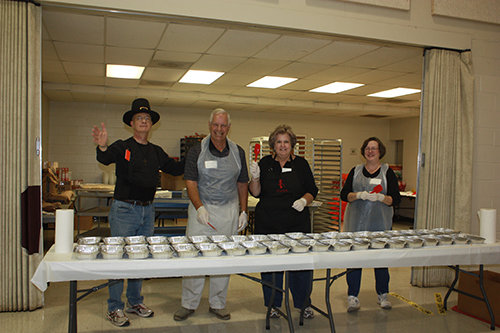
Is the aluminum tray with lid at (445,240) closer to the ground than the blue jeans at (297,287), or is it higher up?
higher up

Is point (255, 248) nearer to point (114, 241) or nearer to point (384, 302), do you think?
point (114, 241)

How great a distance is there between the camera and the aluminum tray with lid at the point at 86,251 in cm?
240

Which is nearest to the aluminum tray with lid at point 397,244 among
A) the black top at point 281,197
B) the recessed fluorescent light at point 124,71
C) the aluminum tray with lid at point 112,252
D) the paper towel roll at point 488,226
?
the black top at point 281,197

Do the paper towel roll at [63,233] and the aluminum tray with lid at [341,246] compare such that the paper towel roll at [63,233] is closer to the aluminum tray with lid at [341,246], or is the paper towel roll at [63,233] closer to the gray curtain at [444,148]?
the aluminum tray with lid at [341,246]

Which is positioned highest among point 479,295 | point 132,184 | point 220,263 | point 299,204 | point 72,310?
point 132,184

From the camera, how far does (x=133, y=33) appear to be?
187 inches

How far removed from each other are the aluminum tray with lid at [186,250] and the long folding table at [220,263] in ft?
0.15

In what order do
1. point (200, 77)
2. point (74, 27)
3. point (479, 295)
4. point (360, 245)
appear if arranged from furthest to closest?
point (200, 77) < point (74, 27) < point (479, 295) < point (360, 245)

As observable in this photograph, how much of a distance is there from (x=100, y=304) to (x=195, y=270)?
1.98m

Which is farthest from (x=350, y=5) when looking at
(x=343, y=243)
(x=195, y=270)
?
(x=195, y=270)

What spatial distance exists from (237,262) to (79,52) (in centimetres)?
446

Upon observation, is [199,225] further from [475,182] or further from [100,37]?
[475,182]

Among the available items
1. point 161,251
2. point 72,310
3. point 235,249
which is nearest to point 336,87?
point 235,249

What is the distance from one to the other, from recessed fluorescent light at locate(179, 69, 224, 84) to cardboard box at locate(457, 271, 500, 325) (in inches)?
187
